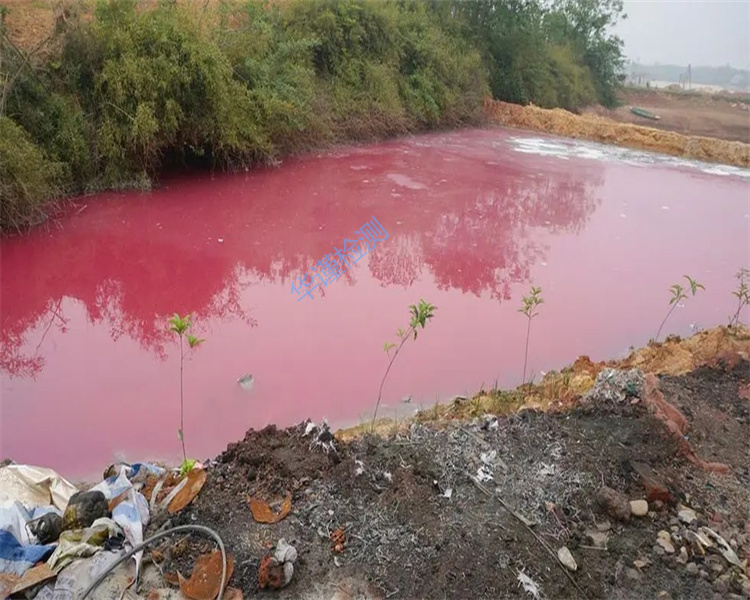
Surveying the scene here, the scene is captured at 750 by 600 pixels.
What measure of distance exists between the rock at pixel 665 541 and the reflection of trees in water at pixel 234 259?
3079 millimetres

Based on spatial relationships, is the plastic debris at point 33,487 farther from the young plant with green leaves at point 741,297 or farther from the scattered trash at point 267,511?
the young plant with green leaves at point 741,297

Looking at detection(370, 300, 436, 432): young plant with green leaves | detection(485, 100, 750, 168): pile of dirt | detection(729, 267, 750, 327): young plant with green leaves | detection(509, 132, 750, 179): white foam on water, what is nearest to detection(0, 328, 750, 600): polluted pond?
detection(370, 300, 436, 432): young plant with green leaves

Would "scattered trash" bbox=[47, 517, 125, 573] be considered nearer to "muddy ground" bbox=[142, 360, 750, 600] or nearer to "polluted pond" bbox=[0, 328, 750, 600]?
"polluted pond" bbox=[0, 328, 750, 600]

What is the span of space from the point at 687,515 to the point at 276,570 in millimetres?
1724

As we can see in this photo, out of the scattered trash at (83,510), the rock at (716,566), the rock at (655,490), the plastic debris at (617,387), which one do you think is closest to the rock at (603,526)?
the rock at (655,490)

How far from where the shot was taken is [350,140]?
11.4m

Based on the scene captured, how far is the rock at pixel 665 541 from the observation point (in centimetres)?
231

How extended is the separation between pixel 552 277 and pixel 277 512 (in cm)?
417

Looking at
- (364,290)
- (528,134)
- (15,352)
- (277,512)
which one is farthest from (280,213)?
(528,134)

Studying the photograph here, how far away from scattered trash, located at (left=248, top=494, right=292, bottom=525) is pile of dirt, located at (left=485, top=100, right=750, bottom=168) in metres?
12.5

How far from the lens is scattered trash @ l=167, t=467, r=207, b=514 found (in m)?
2.37

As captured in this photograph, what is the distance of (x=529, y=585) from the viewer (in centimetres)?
211

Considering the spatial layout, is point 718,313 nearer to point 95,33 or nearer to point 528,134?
point 95,33

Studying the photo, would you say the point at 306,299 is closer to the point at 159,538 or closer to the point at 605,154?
the point at 159,538
